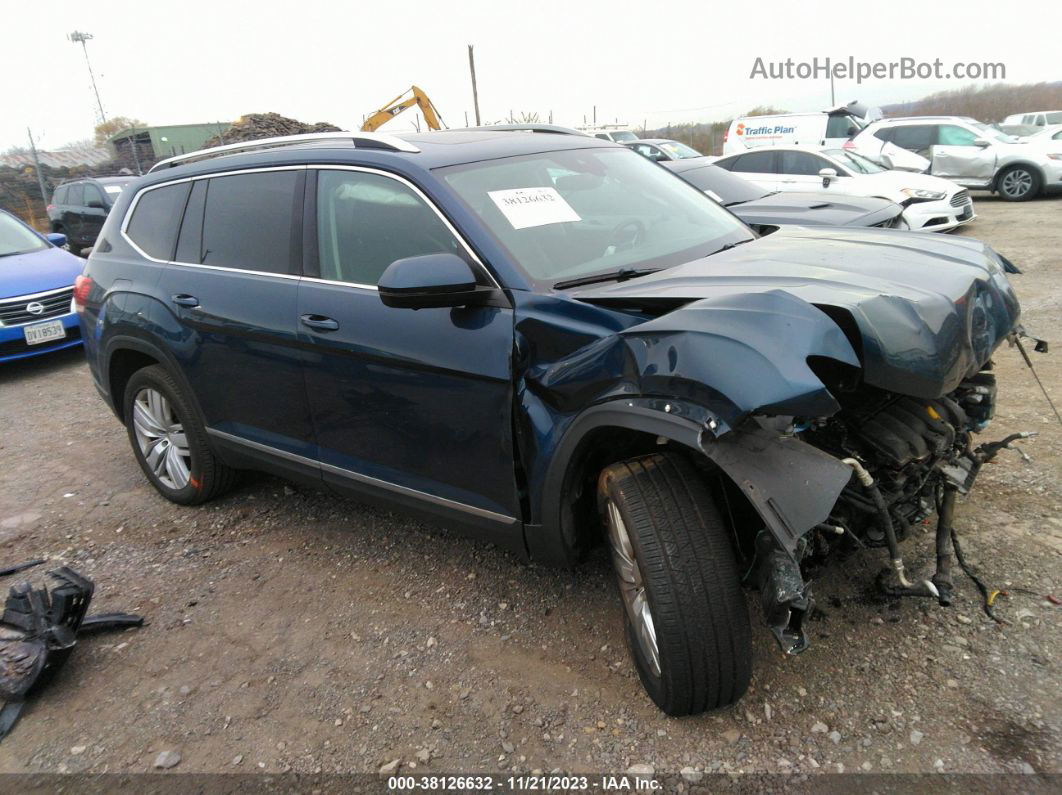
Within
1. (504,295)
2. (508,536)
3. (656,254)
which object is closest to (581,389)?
(504,295)

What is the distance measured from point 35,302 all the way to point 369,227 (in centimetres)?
604

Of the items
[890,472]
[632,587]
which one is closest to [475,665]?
[632,587]

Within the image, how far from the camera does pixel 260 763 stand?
2439 millimetres

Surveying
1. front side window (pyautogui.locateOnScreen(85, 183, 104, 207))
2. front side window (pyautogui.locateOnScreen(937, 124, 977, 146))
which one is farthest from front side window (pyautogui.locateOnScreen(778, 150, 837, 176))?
front side window (pyautogui.locateOnScreen(85, 183, 104, 207))

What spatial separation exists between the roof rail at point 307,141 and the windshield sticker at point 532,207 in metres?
0.45

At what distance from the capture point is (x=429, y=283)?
8.36ft

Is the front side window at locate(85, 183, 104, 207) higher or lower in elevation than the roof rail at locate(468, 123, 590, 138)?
lower

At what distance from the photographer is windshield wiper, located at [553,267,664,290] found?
8.82ft

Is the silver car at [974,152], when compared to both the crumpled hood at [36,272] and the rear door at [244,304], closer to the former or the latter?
the crumpled hood at [36,272]

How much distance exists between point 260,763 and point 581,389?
157 cm

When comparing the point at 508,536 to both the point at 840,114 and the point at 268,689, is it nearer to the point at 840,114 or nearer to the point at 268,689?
the point at 268,689

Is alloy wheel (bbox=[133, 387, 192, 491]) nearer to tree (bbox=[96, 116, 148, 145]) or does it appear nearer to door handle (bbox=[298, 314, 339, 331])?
door handle (bbox=[298, 314, 339, 331])

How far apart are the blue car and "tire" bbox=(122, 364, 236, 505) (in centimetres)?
395

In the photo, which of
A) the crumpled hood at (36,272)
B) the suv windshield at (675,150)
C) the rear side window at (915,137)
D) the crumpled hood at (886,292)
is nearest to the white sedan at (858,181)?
the suv windshield at (675,150)
